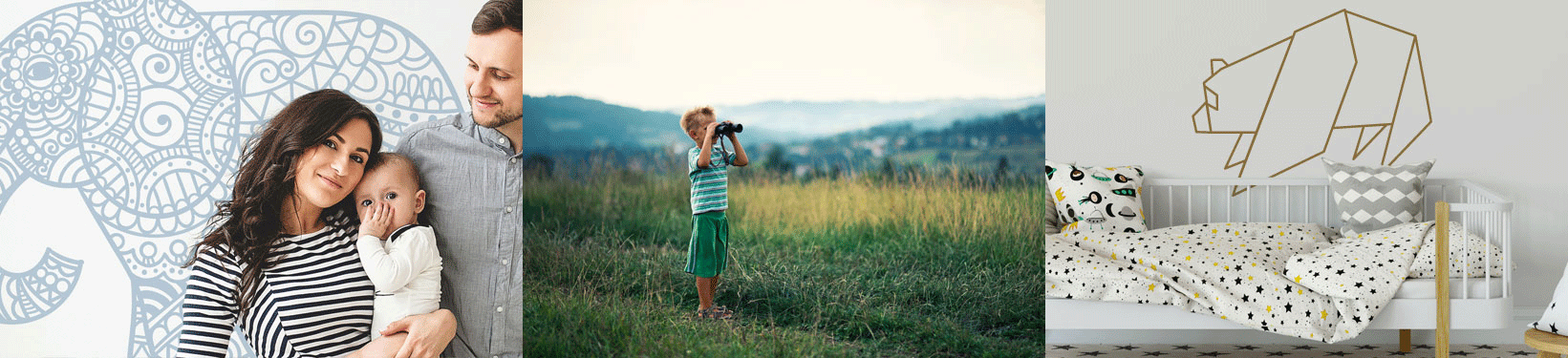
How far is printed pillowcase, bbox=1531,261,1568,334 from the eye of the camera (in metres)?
2.53

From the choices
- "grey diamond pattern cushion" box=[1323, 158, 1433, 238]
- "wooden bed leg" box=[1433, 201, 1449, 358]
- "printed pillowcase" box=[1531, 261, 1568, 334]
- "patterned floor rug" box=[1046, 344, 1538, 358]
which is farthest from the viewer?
"patterned floor rug" box=[1046, 344, 1538, 358]

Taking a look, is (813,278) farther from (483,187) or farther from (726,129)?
(483,187)

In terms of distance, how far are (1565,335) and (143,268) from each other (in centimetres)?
403

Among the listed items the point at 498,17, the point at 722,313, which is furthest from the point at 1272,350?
the point at 498,17

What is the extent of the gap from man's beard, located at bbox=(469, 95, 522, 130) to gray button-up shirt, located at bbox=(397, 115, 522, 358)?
0.06 feet

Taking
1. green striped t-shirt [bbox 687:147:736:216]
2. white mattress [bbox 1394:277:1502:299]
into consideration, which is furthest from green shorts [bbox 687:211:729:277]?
white mattress [bbox 1394:277:1502:299]

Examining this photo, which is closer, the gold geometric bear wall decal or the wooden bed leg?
the wooden bed leg

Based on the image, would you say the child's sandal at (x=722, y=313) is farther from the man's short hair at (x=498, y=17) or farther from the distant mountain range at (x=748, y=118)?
the man's short hair at (x=498, y=17)

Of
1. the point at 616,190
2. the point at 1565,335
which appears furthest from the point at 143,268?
the point at 1565,335

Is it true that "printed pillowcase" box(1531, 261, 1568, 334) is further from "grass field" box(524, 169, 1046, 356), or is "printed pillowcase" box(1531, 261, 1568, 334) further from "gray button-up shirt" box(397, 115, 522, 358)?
"gray button-up shirt" box(397, 115, 522, 358)

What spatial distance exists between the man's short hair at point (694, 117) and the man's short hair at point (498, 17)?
553 millimetres

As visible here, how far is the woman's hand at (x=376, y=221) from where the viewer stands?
258cm

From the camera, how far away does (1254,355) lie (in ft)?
11.4

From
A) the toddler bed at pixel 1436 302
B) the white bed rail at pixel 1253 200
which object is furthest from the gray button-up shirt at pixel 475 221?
the white bed rail at pixel 1253 200
